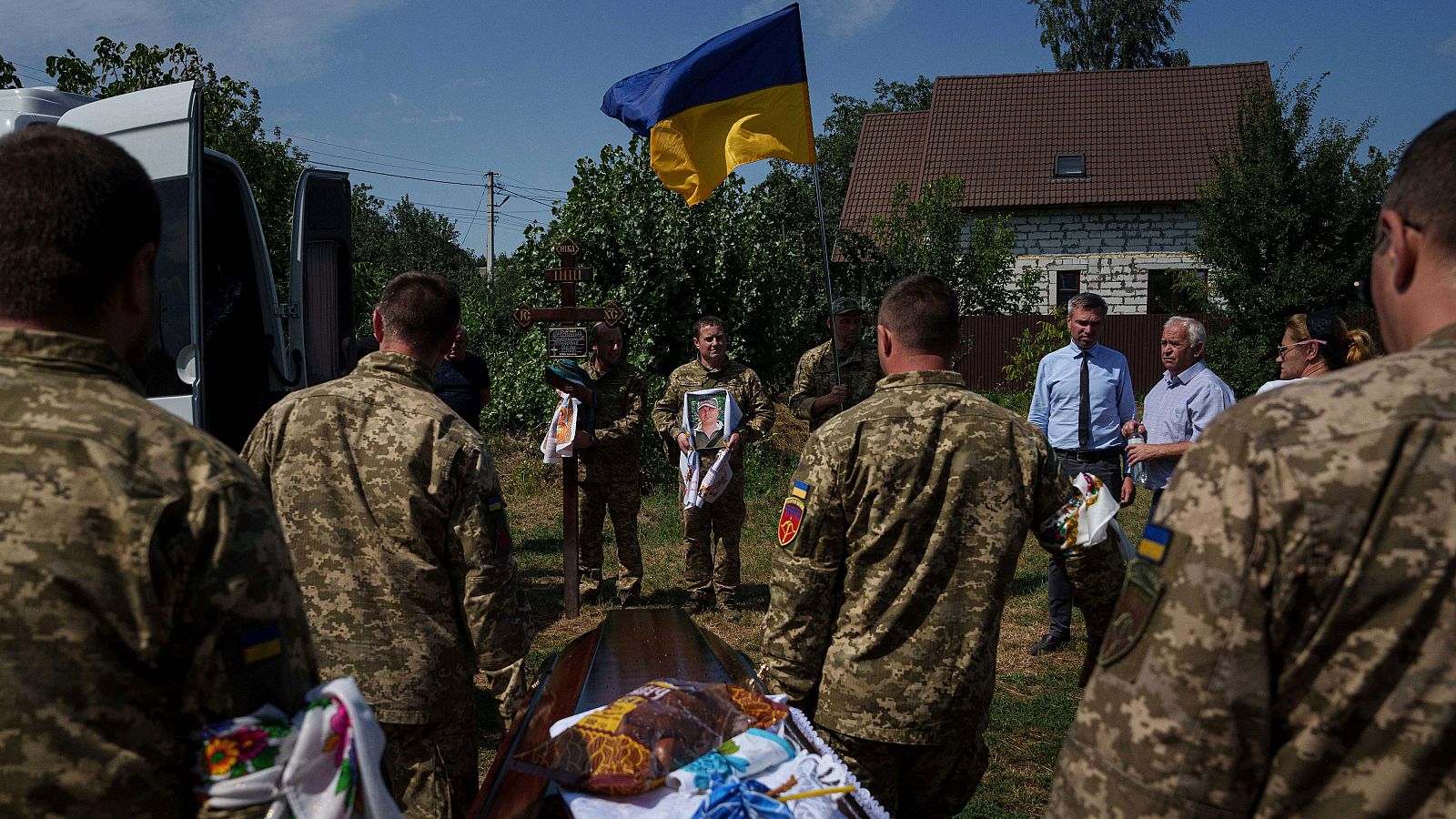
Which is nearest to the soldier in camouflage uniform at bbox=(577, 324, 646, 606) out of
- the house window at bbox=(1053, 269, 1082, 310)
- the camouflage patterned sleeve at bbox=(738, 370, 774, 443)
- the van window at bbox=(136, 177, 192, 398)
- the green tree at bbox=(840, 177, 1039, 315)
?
the camouflage patterned sleeve at bbox=(738, 370, 774, 443)

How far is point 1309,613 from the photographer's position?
47.6 inches

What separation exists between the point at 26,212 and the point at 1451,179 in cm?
183

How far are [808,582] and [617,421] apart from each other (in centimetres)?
439

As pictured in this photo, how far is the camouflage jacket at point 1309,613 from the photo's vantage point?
3.81 ft

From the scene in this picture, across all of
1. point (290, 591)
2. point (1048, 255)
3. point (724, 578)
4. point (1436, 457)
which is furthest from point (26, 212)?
point (1048, 255)

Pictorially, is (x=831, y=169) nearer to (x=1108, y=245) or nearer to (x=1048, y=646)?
(x=1108, y=245)

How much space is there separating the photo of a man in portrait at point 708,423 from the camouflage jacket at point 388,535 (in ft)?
13.2

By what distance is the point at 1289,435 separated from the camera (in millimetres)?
1207

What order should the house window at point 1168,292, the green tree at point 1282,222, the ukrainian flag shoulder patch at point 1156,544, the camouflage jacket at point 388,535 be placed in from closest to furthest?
the ukrainian flag shoulder patch at point 1156,544 → the camouflage jacket at point 388,535 → the green tree at point 1282,222 → the house window at point 1168,292

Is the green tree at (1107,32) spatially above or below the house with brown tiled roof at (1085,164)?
above

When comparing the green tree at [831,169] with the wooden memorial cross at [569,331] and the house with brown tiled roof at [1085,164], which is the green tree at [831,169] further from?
the wooden memorial cross at [569,331]

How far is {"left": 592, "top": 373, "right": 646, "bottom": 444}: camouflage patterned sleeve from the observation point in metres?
6.95

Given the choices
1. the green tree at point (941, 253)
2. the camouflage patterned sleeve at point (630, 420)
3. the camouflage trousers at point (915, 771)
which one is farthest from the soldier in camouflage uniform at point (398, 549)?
the green tree at point (941, 253)

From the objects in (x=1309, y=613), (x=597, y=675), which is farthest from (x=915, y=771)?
(x=1309, y=613)
